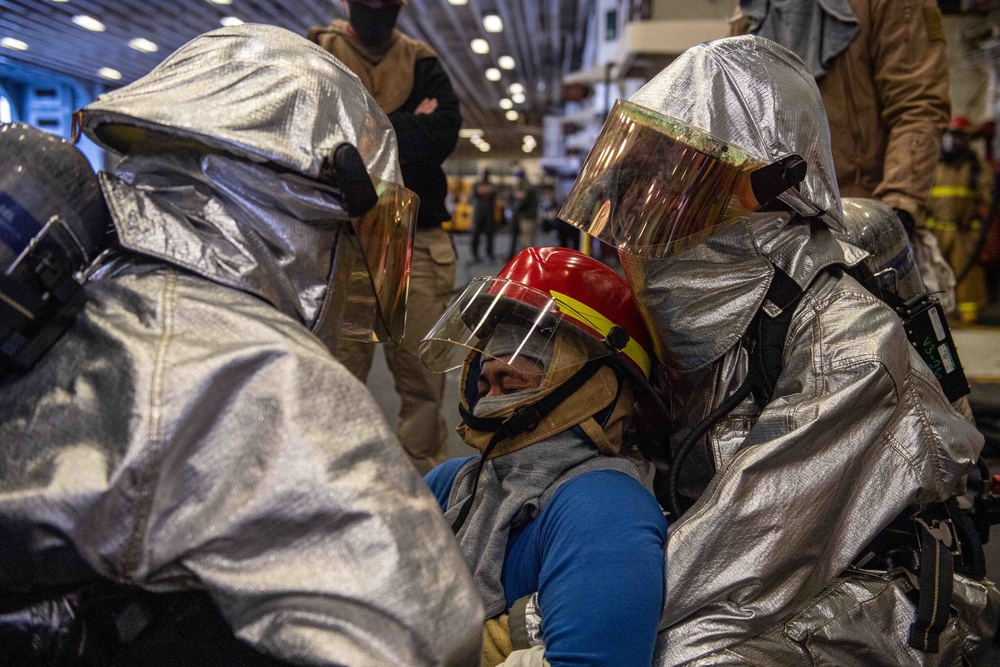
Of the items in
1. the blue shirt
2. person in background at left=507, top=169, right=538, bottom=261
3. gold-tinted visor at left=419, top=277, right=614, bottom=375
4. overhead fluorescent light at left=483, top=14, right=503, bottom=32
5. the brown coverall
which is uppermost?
gold-tinted visor at left=419, top=277, right=614, bottom=375

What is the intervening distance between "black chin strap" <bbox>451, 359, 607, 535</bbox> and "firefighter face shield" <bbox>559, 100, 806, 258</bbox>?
0.26 metres

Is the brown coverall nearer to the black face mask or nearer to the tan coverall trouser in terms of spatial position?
the tan coverall trouser

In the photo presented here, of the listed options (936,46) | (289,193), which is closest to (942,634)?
(289,193)

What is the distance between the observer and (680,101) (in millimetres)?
1503

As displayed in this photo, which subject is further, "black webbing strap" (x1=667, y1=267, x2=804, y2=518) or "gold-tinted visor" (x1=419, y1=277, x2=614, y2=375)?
"gold-tinted visor" (x1=419, y1=277, x2=614, y2=375)

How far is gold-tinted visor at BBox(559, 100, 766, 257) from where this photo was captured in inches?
57.7

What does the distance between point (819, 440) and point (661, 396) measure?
442 millimetres

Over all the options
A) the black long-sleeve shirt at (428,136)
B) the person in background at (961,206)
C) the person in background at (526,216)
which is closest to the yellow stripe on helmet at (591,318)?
the black long-sleeve shirt at (428,136)

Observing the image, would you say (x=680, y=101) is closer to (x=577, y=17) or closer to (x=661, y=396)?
(x=661, y=396)

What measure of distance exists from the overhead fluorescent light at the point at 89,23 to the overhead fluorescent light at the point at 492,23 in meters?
5.52

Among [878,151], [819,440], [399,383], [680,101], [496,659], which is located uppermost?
[680,101]

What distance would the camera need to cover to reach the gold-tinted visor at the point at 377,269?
4.00ft

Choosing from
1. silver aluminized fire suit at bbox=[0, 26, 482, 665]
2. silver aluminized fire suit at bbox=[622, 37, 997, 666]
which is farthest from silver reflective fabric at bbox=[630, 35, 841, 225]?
silver aluminized fire suit at bbox=[0, 26, 482, 665]

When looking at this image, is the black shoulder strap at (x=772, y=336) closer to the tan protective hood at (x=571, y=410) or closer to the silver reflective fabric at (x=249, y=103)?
the tan protective hood at (x=571, y=410)
